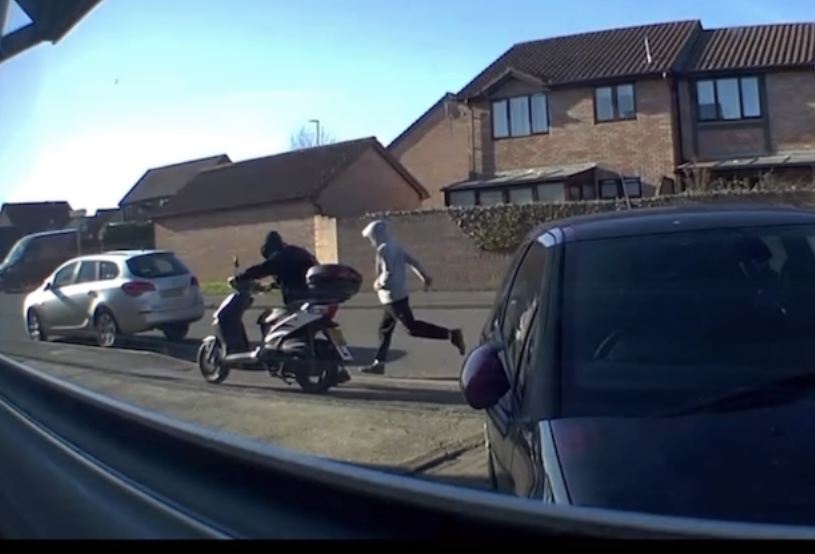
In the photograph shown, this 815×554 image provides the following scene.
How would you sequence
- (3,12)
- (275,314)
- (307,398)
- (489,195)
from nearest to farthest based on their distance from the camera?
1. (3,12)
2. (307,398)
3. (275,314)
4. (489,195)

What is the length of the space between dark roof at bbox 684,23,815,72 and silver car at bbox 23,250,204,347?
19.4 metres

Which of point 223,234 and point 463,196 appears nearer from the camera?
point 223,234

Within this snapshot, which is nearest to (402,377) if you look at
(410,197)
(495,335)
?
(495,335)

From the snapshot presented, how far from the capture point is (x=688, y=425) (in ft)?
10.9

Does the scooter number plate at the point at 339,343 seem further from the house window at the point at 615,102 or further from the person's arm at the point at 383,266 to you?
the house window at the point at 615,102

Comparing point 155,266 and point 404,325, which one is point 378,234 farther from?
point 155,266

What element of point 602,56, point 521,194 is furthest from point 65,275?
point 521,194

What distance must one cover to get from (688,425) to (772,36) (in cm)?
2674

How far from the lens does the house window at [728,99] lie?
2945cm

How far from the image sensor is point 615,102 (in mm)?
28359

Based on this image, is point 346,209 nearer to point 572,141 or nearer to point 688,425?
point 688,425

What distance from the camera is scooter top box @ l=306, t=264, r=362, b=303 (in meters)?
8.94

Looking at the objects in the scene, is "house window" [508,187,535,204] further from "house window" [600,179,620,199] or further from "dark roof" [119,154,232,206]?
"dark roof" [119,154,232,206]

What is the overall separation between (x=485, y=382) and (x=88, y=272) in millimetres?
7273
